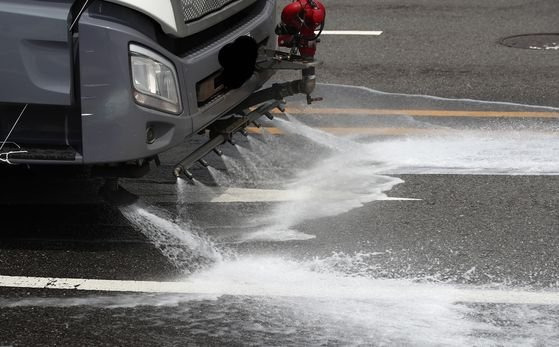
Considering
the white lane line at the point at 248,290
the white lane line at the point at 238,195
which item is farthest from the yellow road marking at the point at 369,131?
the white lane line at the point at 248,290

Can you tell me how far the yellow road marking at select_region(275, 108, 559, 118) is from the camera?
764cm

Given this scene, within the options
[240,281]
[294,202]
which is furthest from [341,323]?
[294,202]

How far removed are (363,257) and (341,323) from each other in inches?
28.8

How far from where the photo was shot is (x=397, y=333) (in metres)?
4.51

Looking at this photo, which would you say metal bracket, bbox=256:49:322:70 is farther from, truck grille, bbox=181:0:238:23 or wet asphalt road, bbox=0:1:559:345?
wet asphalt road, bbox=0:1:559:345

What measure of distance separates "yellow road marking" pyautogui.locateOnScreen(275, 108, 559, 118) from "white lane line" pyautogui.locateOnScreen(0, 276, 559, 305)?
2976 millimetres

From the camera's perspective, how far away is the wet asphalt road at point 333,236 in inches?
181

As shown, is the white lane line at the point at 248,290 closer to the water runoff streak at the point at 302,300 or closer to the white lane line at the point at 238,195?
the water runoff streak at the point at 302,300

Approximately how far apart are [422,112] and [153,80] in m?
3.27

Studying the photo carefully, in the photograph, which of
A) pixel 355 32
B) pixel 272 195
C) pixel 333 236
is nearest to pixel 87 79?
pixel 333 236

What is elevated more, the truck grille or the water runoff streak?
the truck grille

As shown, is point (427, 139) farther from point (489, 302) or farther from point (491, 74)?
point (489, 302)

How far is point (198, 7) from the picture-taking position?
5.25m

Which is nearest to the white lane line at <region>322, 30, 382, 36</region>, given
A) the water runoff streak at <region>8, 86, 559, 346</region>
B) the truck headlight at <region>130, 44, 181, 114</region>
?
the water runoff streak at <region>8, 86, 559, 346</region>
